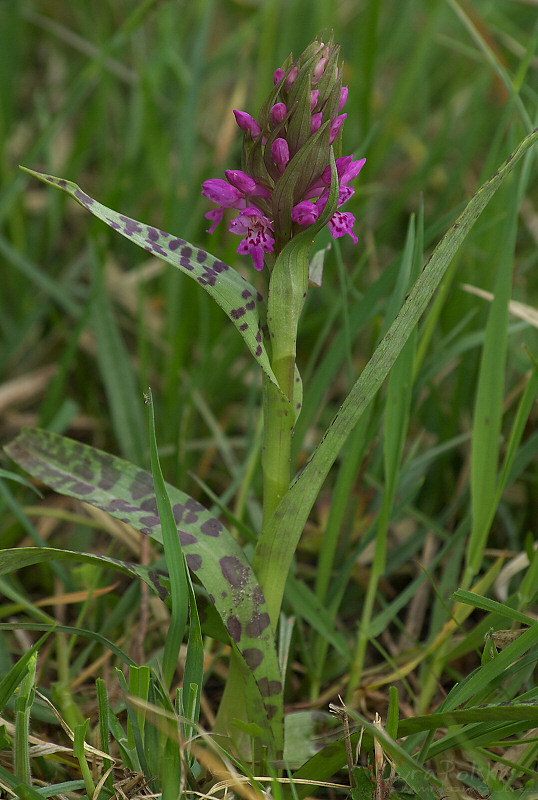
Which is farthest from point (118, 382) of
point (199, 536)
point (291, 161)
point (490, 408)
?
point (291, 161)

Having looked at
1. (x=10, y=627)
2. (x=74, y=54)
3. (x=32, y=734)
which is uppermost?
(x=74, y=54)

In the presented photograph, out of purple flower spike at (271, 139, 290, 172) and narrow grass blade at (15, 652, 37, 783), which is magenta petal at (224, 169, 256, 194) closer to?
purple flower spike at (271, 139, 290, 172)

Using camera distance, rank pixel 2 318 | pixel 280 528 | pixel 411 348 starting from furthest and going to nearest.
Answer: pixel 2 318
pixel 411 348
pixel 280 528

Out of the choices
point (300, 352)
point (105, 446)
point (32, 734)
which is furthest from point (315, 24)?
point (32, 734)

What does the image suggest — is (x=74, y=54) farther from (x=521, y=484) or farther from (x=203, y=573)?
(x=203, y=573)

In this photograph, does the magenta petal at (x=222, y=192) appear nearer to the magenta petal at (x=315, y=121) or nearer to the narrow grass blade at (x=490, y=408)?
the magenta petal at (x=315, y=121)

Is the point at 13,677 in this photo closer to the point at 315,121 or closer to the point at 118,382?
the point at 315,121

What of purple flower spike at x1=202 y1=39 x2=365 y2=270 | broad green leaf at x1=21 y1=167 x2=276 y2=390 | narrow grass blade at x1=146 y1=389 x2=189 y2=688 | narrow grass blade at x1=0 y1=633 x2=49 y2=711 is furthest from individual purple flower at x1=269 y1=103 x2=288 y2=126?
narrow grass blade at x1=0 y1=633 x2=49 y2=711
